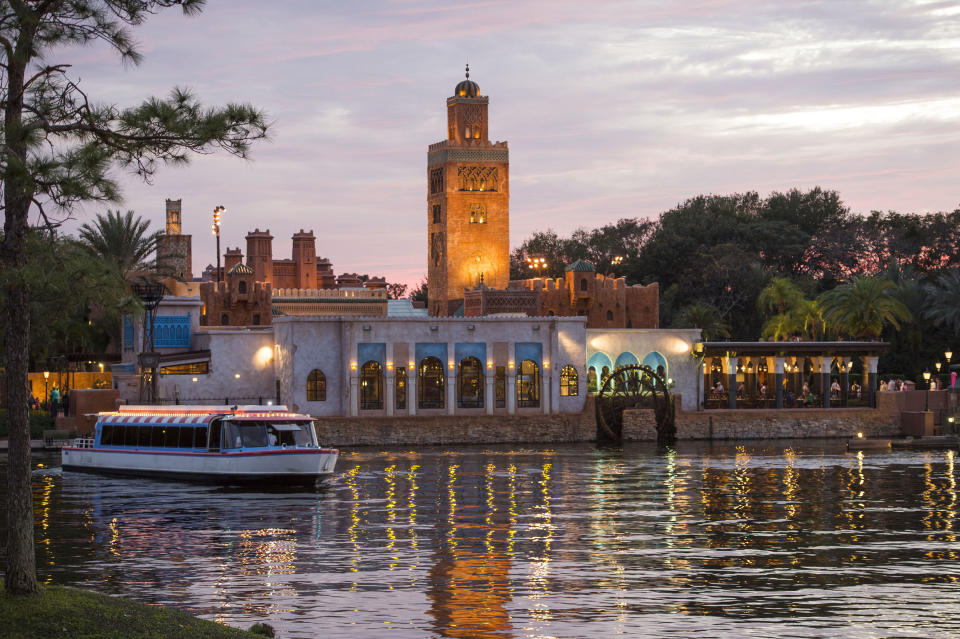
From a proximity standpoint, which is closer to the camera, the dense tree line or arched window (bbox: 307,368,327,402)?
arched window (bbox: 307,368,327,402)

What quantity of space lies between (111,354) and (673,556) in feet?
185

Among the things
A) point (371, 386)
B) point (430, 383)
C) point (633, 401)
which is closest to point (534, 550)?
point (371, 386)

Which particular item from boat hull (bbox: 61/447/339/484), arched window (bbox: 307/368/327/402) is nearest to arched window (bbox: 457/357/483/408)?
arched window (bbox: 307/368/327/402)

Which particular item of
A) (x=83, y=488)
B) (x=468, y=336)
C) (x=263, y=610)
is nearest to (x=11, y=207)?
(x=263, y=610)

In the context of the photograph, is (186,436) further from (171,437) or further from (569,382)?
(569,382)

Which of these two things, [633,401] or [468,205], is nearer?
[633,401]

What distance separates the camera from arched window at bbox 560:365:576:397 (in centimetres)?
7025

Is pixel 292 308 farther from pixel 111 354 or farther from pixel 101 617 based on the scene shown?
pixel 101 617

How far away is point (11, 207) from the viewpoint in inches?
660

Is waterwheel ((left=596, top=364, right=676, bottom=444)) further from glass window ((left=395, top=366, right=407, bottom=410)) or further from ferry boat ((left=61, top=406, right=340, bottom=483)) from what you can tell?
ferry boat ((left=61, top=406, right=340, bottom=483))

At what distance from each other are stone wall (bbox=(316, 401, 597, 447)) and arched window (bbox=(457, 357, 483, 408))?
202 cm

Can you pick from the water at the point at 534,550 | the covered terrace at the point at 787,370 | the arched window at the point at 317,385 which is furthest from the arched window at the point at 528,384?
the water at the point at 534,550

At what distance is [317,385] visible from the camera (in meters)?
67.2

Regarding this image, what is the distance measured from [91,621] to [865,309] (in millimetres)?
72118
